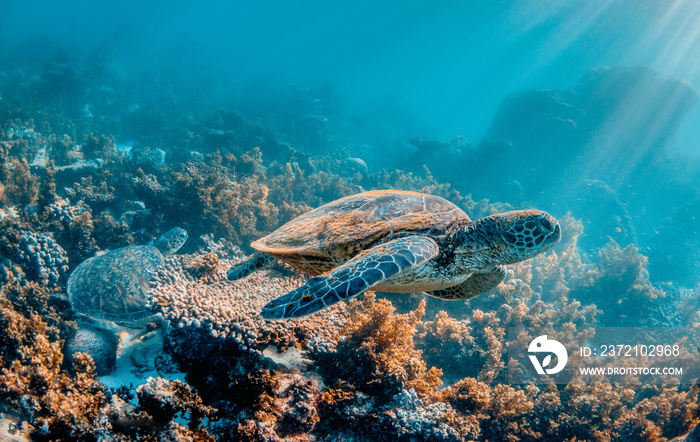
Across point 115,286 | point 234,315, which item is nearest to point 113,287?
point 115,286

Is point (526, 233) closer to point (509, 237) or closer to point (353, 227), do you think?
point (509, 237)

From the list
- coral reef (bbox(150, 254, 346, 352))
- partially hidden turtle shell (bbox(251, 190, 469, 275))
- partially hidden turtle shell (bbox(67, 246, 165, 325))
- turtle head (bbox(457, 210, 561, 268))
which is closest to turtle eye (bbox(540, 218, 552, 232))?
turtle head (bbox(457, 210, 561, 268))

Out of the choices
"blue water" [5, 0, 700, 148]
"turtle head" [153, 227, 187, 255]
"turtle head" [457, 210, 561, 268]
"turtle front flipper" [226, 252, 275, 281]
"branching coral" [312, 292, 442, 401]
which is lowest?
"branching coral" [312, 292, 442, 401]

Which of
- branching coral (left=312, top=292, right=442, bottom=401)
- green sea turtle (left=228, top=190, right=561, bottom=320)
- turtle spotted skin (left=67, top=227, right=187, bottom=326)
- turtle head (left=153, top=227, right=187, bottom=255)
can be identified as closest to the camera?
green sea turtle (left=228, top=190, right=561, bottom=320)

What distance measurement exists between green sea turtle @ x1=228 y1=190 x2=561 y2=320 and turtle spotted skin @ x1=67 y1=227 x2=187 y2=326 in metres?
1.15

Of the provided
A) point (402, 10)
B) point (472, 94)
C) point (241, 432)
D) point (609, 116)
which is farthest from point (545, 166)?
point (472, 94)

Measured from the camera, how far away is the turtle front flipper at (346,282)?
1.78 m

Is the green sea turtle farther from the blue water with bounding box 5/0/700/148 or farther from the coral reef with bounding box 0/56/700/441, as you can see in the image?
the blue water with bounding box 5/0/700/148

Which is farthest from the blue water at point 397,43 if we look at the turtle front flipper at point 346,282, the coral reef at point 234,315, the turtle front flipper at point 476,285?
the turtle front flipper at point 346,282

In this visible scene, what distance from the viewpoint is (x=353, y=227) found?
3.02 metres

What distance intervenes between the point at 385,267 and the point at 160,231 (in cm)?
573

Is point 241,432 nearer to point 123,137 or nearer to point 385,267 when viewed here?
point 385,267

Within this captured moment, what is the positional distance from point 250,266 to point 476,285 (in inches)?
121

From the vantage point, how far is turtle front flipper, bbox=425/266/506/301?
357cm
